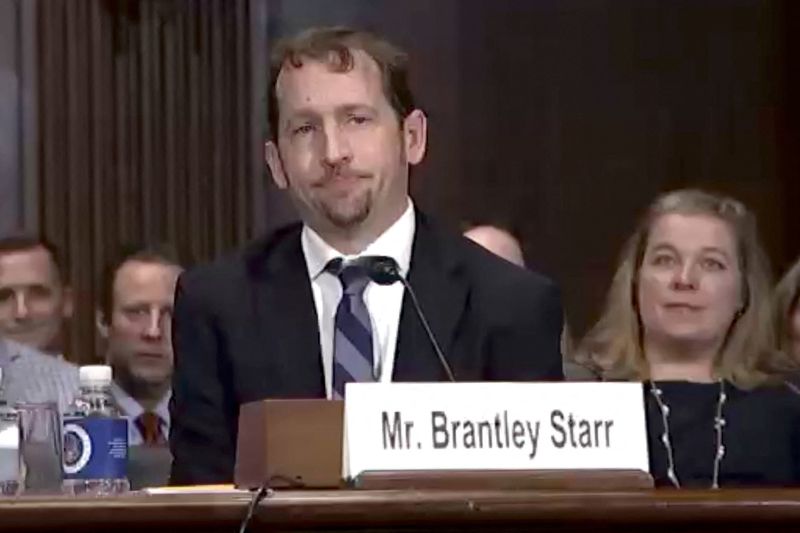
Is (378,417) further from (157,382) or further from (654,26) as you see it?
(654,26)

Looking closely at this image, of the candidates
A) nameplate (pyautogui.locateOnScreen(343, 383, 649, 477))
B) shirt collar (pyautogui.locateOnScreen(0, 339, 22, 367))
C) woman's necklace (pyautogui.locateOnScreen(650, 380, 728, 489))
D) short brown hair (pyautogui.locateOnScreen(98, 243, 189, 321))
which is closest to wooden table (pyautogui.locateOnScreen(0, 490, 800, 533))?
nameplate (pyautogui.locateOnScreen(343, 383, 649, 477))

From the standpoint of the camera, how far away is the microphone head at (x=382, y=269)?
2029 mm

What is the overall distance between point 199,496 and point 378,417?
0.19 m

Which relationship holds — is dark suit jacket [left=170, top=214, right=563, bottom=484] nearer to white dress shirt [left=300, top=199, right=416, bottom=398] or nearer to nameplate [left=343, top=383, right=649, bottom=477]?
white dress shirt [left=300, top=199, right=416, bottom=398]

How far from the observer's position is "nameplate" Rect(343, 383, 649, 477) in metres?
1.76

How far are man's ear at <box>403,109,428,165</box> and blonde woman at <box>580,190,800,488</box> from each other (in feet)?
2.17

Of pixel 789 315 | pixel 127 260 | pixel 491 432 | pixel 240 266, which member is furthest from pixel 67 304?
pixel 491 432

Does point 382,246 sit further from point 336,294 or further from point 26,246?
point 26,246

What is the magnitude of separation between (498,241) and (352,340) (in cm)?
170

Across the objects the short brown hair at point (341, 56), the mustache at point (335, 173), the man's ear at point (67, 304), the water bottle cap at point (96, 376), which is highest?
the short brown hair at point (341, 56)

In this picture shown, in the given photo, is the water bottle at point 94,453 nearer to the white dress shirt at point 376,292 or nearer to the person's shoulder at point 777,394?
the white dress shirt at point 376,292

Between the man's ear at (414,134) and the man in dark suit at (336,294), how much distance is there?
1cm

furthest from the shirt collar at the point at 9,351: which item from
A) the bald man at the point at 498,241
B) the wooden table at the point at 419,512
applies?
the wooden table at the point at 419,512

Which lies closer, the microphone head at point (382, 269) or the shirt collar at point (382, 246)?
the microphone head at point (382, 269)
